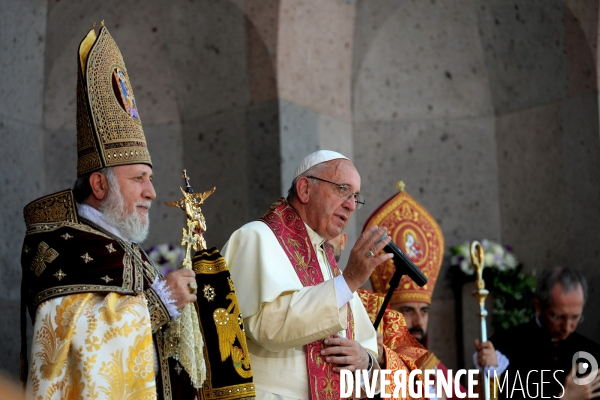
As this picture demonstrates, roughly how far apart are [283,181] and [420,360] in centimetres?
175

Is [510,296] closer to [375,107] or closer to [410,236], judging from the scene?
[410,236]

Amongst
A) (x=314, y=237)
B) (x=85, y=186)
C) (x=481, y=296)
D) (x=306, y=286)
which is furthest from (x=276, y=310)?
(x=481, y=296)

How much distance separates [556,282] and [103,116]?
130 inches

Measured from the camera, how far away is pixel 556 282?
19.1 feet

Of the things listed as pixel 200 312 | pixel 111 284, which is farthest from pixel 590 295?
pixel 111 284

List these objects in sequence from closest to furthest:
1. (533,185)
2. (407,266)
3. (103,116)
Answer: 1. (103,116)
2. (407,266)
3. (533,185)

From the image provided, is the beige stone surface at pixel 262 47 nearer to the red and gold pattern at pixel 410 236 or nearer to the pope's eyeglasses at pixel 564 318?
the red and gold pattern at pixel 410 236

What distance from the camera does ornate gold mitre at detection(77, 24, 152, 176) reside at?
3705 millimetres

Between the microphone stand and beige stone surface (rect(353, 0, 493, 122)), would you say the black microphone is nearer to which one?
the microphone stand

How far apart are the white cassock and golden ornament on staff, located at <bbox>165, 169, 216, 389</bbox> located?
1.17 ft

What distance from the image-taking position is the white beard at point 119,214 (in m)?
3.63

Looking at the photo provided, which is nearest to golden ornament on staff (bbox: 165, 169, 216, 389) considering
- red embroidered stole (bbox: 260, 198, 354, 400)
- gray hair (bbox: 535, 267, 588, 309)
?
red embroidered stole (bbox: 260, 198, 354, 400)

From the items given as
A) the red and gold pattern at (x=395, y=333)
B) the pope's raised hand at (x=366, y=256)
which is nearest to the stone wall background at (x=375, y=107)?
the red and gold pattern at (x=395, y=333)

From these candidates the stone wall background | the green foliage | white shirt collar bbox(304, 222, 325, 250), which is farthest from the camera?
the green foliage
